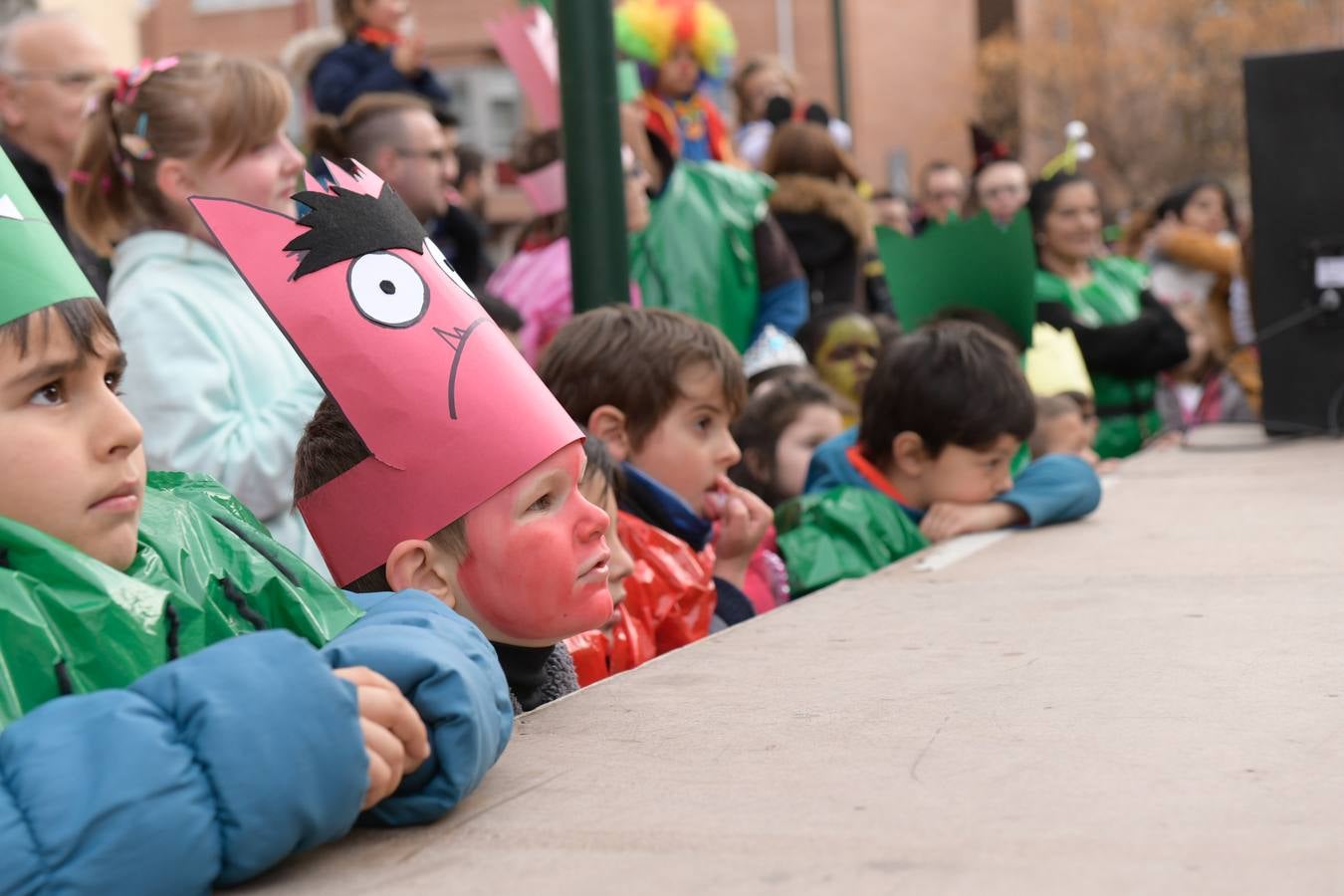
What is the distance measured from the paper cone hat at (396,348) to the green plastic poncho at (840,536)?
1.76 metres

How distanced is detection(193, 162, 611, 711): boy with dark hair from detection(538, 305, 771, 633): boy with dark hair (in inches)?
45.8

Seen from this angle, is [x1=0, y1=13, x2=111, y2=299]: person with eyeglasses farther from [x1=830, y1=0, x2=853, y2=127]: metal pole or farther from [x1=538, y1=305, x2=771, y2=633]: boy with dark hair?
[x1=830, y1=0, x2=853, y2=127]: metal pole

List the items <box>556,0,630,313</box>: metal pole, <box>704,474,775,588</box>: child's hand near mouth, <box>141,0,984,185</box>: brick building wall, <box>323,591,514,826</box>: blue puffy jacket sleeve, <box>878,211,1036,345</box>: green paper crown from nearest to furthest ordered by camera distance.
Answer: <box>323,591,514,826</box>: blue puffy jacket sleeve
<box>704,474,775,588</box>: child's hand near mouth
<box>556,0,630,313</box>: metal pole
<box>878,211,1036,345</box>: green paper crown
<box>141,0,984,185</box>: brick building wall

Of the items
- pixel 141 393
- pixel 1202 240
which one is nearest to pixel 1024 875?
pixel 141 393

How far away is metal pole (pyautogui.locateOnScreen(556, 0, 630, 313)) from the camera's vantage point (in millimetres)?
4008

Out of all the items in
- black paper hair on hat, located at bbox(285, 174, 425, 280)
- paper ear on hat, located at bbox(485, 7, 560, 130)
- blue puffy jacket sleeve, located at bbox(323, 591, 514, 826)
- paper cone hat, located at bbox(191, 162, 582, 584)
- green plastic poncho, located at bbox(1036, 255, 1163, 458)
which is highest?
paper ear on hat, located at bbox(485, 7, 560, 130)

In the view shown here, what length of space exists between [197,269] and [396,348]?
1.42 meters

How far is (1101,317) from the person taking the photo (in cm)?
705

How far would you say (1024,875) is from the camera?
150 cm

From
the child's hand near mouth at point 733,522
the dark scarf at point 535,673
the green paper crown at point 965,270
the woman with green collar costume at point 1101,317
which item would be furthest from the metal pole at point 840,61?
the dark scarf at point 535,673

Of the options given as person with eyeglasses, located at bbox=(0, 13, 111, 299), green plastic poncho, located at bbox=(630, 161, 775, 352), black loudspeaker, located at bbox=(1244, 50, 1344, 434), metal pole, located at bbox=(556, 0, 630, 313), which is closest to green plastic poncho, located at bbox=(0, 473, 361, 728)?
metal pole, located at bbox=(556, 0, 630, 313)

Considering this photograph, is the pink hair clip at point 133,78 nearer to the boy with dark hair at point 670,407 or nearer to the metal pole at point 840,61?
the boy with dark hair at point 670,407

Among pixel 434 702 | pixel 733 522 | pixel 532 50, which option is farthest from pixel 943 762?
pixel 532 50

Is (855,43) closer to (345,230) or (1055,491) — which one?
(1055,491)
